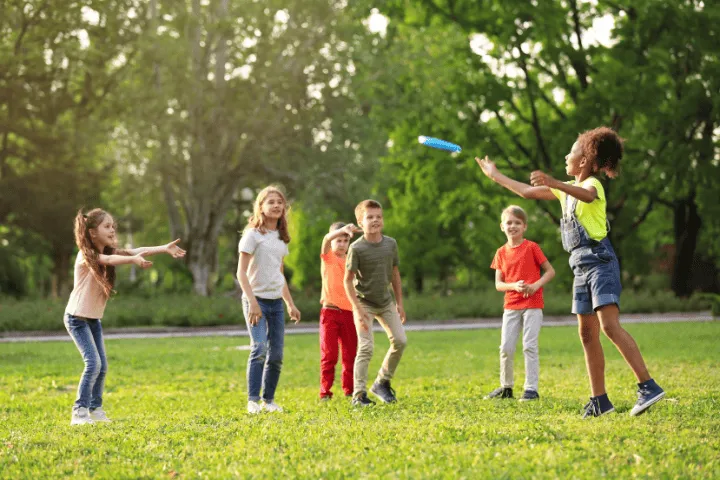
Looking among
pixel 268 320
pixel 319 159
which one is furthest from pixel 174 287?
pixel 268 320

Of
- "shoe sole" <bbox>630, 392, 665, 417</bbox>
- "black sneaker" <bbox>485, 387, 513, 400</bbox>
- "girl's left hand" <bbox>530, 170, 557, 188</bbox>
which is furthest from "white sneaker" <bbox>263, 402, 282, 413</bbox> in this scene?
"girl's left hand" <bbox>530, 170, 557, 188</bbox>

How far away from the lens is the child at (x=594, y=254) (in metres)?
6.75

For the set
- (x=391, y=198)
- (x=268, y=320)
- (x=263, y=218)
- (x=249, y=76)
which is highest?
(x=249, y=76)

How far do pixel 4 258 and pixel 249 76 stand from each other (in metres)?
12.0

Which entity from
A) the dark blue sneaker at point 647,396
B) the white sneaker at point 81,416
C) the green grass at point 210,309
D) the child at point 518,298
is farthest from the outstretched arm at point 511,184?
the green grass at point 210,309

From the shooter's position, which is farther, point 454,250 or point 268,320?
point 454,250

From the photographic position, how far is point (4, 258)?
34.8 meters

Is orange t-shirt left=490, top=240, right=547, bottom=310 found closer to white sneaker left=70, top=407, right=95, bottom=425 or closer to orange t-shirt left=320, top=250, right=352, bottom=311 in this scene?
orange t-shirt left=320, top=250, right=352, bottom=311

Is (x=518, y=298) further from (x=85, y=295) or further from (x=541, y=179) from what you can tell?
(x=85, y=295)

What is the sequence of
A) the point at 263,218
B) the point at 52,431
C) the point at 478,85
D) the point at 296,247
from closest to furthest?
the point at 52,431
the point at 263,218
the point at 478,85
the point at 296,247

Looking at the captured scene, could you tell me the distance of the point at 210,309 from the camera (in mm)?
27109

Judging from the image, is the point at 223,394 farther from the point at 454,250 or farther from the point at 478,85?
the point at 454,250

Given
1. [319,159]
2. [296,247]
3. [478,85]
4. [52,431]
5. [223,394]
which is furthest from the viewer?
[296,247]

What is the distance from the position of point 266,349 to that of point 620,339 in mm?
3324
